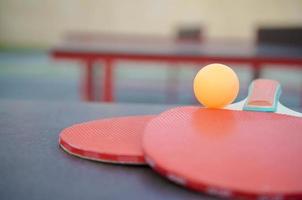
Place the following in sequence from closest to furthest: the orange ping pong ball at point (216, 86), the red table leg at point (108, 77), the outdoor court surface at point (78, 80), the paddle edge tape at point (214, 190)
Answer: the paddle edge tape at point (214, 190) → the orange ping pong ball at point (216, 86) → the red table leg at point (108, 77) → the outdoor court surface at point (78, 80)

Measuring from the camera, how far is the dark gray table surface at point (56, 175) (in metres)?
0.45

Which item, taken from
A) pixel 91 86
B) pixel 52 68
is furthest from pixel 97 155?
pixel 52 68

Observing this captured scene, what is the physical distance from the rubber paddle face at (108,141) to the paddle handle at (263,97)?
0.61 ft

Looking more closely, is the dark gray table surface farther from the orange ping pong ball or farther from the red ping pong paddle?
the orange ping pong ball

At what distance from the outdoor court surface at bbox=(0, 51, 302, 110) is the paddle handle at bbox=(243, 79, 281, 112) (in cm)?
233

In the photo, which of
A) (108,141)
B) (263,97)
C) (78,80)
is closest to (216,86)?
(263,97)

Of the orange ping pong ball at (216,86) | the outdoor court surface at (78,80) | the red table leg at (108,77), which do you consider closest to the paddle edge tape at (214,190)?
the orange ping pong ball at (216,86)

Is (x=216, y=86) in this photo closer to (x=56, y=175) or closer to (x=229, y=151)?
(x=229, y=151)

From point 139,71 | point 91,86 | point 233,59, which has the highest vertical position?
point 233,59

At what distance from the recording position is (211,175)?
45 cm

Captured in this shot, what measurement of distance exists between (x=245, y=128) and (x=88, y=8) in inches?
320

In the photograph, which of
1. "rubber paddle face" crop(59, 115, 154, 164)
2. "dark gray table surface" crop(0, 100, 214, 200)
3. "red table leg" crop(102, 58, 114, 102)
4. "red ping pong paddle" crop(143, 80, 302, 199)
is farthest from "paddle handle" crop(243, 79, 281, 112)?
"red table leg" crop(102, 58, 114, 102)

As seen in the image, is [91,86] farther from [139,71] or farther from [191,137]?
[139,71]

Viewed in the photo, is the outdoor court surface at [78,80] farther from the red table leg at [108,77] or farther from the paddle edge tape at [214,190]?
the paddle edge tape at [214,190]
